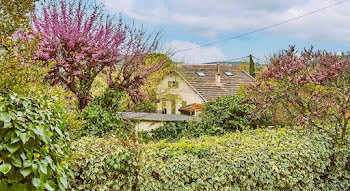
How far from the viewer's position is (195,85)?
19.3 m

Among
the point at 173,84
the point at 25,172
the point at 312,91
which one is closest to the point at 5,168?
the point at 25,172

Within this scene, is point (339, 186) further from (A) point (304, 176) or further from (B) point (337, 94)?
(B) point (337, 94)

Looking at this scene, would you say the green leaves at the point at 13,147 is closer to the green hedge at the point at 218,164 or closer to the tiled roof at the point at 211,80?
the green hedge at the point at 218,164

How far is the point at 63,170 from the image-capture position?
8.09 feet

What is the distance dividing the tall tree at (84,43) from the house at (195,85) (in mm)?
10325

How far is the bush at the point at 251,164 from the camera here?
3.39 meters

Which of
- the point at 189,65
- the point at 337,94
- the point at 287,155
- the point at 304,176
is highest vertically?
the point at 189,65

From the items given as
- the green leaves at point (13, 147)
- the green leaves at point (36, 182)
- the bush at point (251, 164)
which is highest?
the green leaves at point (13, 147)

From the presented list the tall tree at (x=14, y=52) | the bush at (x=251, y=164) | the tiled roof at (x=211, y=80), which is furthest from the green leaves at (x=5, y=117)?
the tiled roof at (x=211, y=80)

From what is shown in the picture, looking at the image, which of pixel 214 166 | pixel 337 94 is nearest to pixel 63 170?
pixel 214 166

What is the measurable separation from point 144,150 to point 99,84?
46.0 feet

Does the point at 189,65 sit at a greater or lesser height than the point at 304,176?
greater

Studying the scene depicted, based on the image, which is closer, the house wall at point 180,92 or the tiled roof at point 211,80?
the tiled roof at point 211,80

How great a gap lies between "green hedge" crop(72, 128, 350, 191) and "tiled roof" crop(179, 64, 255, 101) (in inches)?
515
